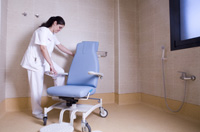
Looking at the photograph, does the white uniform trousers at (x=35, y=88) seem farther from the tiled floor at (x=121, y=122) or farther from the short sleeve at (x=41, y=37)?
the short sleeve at (x=41, y=37)

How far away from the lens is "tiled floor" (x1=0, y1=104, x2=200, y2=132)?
4.87ft

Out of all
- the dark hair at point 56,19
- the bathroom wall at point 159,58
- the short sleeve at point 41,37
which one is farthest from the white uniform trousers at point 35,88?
the bathroom wall at point 159,58

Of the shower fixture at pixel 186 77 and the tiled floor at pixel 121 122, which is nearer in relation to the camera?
the tiled floor at pixel 121 122

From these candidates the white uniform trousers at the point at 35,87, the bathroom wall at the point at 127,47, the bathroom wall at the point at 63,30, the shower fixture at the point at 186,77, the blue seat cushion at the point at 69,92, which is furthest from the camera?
the bathroom wall at the point at 127,47

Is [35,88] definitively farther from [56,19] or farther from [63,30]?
[63,30]

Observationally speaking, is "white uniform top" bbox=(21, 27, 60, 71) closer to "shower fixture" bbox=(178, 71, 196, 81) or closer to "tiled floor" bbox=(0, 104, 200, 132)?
"tiled floor" bbox=(0, 104, 200, 132)

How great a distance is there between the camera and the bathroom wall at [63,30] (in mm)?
2141

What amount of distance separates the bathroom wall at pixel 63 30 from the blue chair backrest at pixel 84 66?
52 centimetres

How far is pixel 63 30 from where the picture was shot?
2391mm

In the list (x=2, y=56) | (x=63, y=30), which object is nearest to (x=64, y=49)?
(x=63, y=30)

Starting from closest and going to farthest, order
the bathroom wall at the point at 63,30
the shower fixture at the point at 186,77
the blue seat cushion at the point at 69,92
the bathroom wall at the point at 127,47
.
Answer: the blue seat cushion at the point at 69,92 < the shower fixture at the point at 186,77 < the bathroom wall at the point at 63,30 < the bathroom wall at the point at 127,47

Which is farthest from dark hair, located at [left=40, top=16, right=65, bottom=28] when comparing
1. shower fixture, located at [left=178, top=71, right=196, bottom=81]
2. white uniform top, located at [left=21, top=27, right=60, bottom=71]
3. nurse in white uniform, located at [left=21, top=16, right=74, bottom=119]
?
shower fixture, located at [left=178, top=71, right=196, bottom=81]

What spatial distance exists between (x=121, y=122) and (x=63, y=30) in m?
1.73

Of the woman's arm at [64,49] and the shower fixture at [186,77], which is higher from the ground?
the woman's arm at [64,49]
